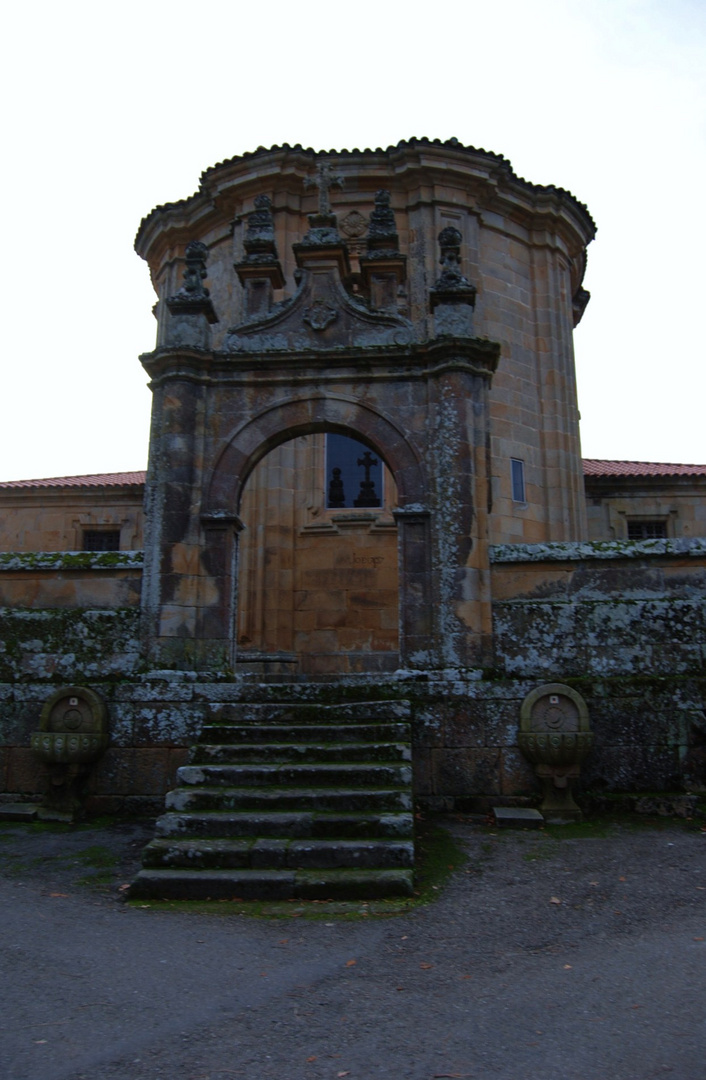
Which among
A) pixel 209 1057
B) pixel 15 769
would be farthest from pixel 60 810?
pixel 209 1057

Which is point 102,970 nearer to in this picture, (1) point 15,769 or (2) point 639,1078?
(2) point 639,1078

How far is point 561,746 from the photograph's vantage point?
7.20 meters

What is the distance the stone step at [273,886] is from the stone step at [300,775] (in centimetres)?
102

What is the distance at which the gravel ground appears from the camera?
3.36 meters

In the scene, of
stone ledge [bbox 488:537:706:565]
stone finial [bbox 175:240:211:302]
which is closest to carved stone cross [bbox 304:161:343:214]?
stone finial [bbox 175:240:211:302]

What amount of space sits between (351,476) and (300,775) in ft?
26.4

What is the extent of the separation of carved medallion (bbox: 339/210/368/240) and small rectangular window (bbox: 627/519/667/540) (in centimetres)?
913

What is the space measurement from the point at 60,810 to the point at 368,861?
131 inches

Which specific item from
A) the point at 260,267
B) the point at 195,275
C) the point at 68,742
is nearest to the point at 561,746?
the point at 68,742

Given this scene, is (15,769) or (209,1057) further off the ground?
(15,769)

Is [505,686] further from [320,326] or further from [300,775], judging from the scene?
[320,326]

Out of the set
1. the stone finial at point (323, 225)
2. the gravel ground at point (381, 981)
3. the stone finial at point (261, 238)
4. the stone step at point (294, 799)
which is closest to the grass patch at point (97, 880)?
the gravel ground at point (381, 981)

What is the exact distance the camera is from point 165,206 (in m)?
16.7

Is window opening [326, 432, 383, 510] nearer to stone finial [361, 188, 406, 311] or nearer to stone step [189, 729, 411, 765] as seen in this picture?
stone finial [361, 188, 406, 311]
